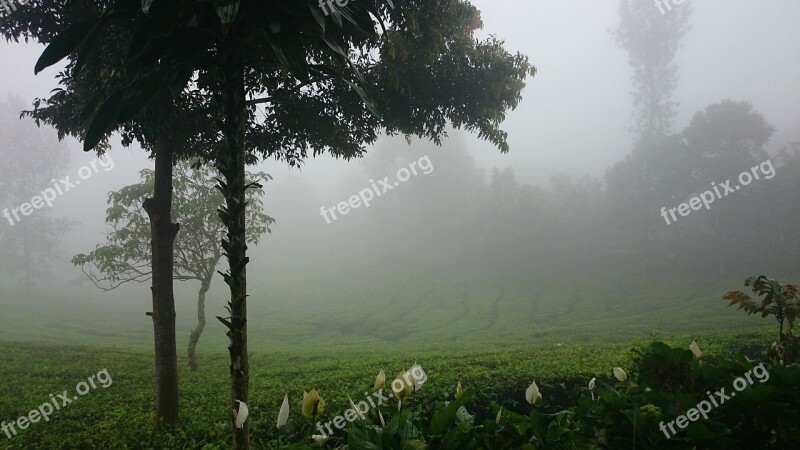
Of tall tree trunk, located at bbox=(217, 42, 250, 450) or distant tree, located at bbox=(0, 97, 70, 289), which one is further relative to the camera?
distant tree, located at bbox=(0, 97, 70, 289)

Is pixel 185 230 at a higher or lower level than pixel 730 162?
higher

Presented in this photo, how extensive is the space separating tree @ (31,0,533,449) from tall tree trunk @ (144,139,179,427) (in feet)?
3.41

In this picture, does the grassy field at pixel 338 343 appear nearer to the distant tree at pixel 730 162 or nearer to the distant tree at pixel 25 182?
the distant tree at pixel 25 182

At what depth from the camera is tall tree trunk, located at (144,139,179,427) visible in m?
4.68

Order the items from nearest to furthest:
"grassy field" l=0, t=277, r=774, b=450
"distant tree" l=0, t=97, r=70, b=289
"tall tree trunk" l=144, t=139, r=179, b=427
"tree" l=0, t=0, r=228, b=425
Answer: "tree" l=0, t=0, r=228, b=425, "tall tree trunk" l=144, t=139, r=179, b=427, "grassy field" l=0, t=277, r=774, b=450, "distant tree" l=0, t=97, r=70, b=289

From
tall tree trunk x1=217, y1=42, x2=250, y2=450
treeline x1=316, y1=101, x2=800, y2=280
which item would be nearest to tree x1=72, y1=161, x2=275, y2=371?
tall tree trunk x1=217, y1=42, x2=250, y2=450

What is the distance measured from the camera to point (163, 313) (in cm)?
475

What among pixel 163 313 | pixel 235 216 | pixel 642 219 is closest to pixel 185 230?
pixel 163 313

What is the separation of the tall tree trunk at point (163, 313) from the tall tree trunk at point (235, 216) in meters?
2.57

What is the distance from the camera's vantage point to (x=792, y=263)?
28406 mm

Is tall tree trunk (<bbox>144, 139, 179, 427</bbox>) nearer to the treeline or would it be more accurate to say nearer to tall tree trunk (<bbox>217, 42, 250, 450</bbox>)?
tall tree trunk (<bbox>217, 42, 250, 450</bbox>)

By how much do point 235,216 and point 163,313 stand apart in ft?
9.51

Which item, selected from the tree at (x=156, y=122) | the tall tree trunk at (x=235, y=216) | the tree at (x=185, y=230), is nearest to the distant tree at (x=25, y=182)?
the tree at (x=185, y=230)

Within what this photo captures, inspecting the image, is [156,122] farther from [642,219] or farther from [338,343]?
[642,219]
